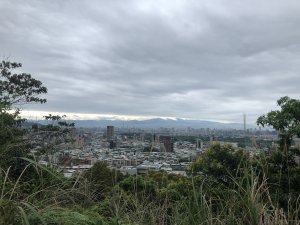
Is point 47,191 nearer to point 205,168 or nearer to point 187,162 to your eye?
point 187,162

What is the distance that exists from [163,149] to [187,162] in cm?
123

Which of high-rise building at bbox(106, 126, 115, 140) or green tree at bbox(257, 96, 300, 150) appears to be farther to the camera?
green tree at bbox(257, 96, 300, 150)

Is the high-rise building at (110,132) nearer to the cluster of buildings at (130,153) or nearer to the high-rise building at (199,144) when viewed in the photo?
the cluster of buildings at (130,153)

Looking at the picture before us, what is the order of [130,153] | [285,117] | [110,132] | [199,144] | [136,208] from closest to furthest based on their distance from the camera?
1. [136,208]
2. [199,144]
3. [130,153]
4. [110,132]
5. [285,117]

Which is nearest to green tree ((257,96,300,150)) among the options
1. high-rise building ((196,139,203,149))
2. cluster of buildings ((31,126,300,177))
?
cluster of buildings ((31,126,300,177))

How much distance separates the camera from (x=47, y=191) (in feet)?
9.98

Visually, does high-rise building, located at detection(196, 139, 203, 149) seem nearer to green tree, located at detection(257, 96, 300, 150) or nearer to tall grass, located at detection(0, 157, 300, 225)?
tall grass, located at detection(0, 157, 300, 225)

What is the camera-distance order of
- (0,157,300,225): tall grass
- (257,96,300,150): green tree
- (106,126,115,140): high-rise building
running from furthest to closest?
(257,96,300,150): green tree, (106,126,115,140): high-rise building, (0,157,300,225): tall grass

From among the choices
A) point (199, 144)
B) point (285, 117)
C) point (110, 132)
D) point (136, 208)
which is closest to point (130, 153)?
point (199, 144)

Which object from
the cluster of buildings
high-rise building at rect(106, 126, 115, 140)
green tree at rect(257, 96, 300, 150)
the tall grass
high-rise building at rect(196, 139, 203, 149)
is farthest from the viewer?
green tree at rect(257, 96, 300, 150)

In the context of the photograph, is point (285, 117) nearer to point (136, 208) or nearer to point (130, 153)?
point (130, 153)

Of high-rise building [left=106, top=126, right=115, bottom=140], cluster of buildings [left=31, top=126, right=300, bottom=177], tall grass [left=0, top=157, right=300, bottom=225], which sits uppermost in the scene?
high-rise building [left=106, top=126, right=115, bottom=140]

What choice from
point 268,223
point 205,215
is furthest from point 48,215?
point 268,223

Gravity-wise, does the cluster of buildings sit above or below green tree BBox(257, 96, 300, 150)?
below
